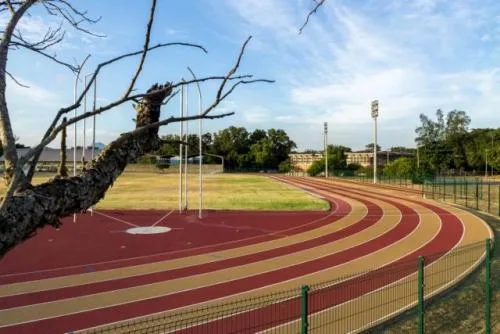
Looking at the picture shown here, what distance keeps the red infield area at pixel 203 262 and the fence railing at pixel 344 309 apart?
59 millimetres

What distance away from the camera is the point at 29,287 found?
11.6 meters

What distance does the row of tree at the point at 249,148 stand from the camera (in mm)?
119188

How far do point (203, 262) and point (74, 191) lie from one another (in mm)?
12396

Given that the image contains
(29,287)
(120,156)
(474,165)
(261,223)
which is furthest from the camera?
(474,165)

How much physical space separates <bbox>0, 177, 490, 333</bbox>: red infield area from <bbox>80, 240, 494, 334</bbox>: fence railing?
0.19 feet

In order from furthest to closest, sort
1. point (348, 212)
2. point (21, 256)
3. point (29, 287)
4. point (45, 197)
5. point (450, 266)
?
point (348, 212)
point (21, 256)
point (450, 266)
point (29, 287)
point (45, 197)

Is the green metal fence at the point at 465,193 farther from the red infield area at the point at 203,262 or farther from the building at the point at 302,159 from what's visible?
the building at the point at 302,159

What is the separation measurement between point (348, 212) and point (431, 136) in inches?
3391

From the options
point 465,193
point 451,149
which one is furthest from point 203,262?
point 451,149

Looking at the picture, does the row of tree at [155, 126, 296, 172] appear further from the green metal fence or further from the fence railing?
the fence railing

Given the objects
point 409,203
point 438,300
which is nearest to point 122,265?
point 438,300

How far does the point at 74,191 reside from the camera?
2.30 m

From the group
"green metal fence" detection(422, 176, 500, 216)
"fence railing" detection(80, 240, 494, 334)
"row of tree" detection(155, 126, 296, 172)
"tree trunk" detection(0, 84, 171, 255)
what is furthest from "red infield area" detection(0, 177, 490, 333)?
"row of tree" detection(155, 126, 296, 172)

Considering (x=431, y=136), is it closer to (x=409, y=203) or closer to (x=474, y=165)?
(x=474, y=165)
